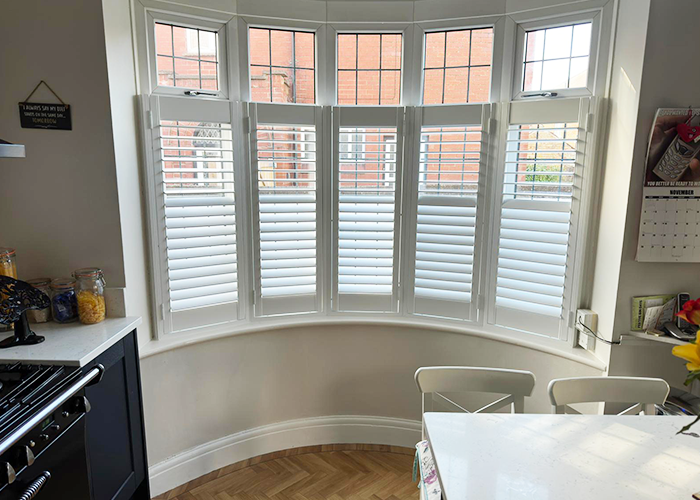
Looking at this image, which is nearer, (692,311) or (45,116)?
(692,311)

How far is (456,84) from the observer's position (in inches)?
98.0

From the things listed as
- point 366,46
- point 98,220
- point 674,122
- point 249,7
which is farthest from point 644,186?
point 98,220

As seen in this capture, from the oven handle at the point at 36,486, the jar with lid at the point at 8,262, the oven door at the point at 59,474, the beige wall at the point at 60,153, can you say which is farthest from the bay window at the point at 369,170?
the oven handle at the point at 36,486

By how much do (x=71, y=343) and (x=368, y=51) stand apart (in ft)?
6.68

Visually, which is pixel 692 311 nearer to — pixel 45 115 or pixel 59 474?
pixel 59 474

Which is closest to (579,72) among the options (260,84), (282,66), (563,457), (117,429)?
(282,66)

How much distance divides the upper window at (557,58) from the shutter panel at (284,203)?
3.77 feet

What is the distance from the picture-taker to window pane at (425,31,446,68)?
2484 millimetres

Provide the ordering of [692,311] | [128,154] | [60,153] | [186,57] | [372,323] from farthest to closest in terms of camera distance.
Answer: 1. [372,323]
2. [186,57]
3. [128,154]
4. [60,153]
5. [692,311]

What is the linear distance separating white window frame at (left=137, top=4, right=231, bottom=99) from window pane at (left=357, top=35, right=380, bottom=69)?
0.72 m

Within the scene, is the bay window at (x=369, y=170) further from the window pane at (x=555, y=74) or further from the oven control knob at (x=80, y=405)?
the oven control knob at (x=80, y=405)

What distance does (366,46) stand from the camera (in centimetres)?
253

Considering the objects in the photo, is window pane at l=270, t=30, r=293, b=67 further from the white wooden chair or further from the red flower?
the red flower

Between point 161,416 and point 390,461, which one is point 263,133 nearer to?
point 161,416
